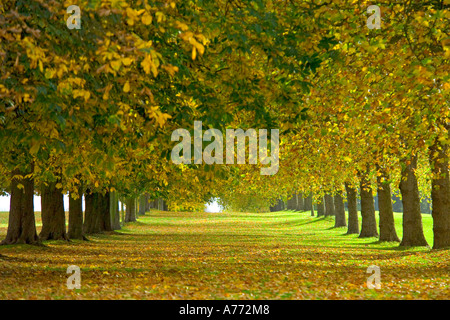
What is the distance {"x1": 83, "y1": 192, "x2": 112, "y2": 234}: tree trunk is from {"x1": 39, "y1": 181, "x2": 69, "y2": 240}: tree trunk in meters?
6.11

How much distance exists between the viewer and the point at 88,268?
56.3 ft

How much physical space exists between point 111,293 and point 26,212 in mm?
14175

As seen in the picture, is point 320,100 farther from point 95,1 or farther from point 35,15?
point 95,1

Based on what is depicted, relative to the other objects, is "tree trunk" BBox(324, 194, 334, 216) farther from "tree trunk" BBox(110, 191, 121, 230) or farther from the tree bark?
the tree bark

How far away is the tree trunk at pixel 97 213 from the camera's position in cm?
3675

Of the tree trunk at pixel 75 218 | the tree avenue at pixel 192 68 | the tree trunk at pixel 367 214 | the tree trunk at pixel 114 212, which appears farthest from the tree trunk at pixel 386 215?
the tree trunk at pixel 114 212

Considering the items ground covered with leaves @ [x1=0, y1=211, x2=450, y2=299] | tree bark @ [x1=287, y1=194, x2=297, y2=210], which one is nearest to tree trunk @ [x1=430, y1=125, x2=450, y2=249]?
ground covered with leaves @ [x1=0, y1=211, x2=450, y2=299]

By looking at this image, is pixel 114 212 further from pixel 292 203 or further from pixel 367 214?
pixel 292 203

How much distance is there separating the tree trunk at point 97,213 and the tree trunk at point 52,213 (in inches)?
240

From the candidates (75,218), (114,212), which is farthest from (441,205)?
(114,212)

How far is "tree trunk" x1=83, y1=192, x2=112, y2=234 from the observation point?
36.8 m

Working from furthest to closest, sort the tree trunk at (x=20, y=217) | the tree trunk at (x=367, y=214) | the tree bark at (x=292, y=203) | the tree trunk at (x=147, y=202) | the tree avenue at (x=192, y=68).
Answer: the tree bark at (x=292, y=203) → the tree trunk at (x=147, y=202) → the tree trunk at (x=367, y=214) → the tree trunk at (x=20, y=217) → the tree avenue at (x=192, y=68)

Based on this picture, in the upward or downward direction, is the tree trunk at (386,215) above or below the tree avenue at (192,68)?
below

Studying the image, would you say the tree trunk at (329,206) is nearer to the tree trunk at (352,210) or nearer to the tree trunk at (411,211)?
the tree trunk at (352,210)
